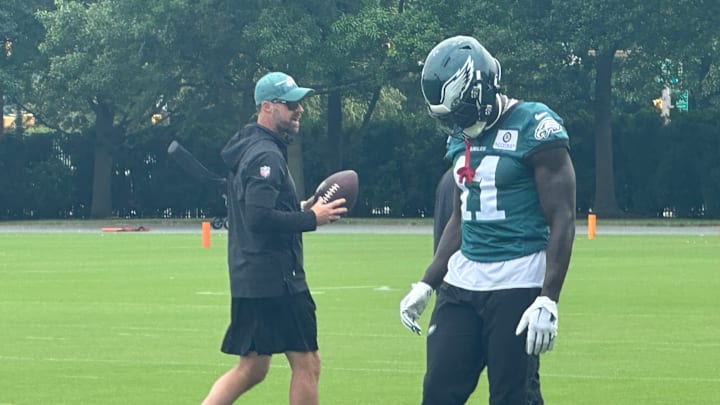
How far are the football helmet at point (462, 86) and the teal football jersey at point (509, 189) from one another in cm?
10

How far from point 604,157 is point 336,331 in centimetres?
3150

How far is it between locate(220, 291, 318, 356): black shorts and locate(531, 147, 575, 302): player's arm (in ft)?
6.99

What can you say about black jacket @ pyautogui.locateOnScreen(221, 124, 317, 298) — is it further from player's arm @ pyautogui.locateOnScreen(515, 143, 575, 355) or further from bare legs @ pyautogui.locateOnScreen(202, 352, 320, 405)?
player's arm @ pyautogui.locateOnScreen(515, 143, 575, 355)

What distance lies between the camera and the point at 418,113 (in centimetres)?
5088

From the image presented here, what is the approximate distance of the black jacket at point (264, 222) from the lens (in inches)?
342

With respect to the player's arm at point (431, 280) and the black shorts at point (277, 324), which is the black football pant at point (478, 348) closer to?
the player's arm at point (431, 280)

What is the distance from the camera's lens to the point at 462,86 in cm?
710

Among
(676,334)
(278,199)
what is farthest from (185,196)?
(278,199)

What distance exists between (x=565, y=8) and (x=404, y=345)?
31668mm

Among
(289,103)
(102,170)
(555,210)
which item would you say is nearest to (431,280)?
(555,210)

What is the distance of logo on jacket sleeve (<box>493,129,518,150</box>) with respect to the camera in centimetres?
709

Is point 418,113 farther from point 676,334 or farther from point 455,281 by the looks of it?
point 455,281

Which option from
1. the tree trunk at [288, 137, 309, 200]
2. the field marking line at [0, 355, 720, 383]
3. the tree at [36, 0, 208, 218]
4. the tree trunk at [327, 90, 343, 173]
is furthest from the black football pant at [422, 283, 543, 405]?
the tree trunk at [327, 90, 343, 173]

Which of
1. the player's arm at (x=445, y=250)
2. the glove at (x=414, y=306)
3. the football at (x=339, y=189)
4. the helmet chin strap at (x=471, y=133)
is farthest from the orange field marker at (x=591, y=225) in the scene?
the helmet chin strap at (x=471, y=133)
